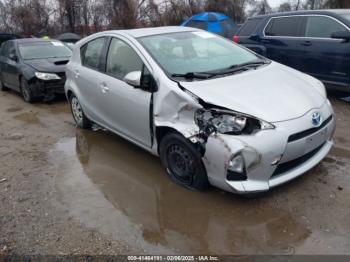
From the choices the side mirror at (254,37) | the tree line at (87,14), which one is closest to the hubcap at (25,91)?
the side mirror at (254,37)

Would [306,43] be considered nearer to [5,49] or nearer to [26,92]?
[26,92]

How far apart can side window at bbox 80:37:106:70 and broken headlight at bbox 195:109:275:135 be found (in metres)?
2.21

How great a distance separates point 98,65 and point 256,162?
2.80 m

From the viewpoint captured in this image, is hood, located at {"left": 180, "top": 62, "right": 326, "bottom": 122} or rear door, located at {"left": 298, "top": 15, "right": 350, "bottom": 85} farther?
rear door, located at {"left": 298, "top": 15, "right": 350, "bottom": 85}

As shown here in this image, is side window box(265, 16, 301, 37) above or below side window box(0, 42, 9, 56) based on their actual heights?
above

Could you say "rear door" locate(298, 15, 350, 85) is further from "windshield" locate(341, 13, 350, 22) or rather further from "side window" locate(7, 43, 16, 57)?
"side window" locate(7, 43, 16, 57)

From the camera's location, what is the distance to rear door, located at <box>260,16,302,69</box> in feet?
23.7

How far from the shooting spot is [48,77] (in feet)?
27.3

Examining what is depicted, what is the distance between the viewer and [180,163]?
154 inches

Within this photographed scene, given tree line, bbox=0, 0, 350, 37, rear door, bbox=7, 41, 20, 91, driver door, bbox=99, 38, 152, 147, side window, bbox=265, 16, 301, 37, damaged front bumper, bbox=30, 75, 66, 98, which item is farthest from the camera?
tree line, bbox=0, 0, 350, 37

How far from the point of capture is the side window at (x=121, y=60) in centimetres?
441

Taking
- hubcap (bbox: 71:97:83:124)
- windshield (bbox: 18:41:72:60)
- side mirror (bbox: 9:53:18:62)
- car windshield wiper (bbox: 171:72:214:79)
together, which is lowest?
hubcap (bbox: 71:97:83:124)

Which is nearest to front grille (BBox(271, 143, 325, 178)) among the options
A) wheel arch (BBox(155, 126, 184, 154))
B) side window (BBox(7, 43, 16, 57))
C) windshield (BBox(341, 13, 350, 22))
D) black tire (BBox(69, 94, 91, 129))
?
wheel arch (BBox(155, 126, 184, 154))

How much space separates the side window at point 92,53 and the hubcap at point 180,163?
6.31 ft
